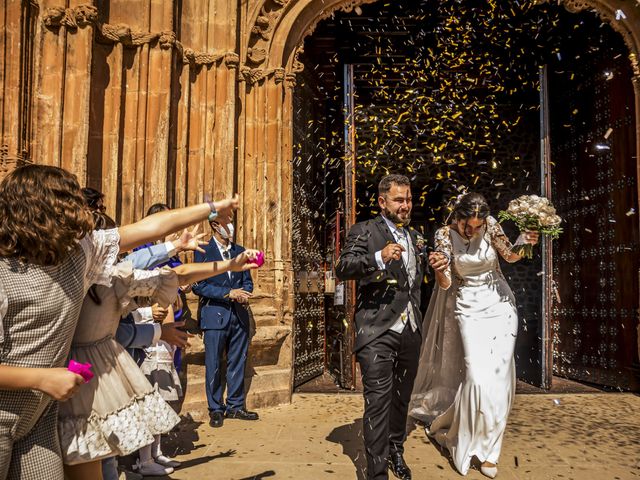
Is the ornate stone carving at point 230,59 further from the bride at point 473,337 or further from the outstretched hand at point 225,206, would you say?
the outstretched hand at point 225,206

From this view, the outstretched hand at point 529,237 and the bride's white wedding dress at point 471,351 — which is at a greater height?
the outstretched hand at point 529,237

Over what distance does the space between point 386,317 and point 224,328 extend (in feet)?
7.32

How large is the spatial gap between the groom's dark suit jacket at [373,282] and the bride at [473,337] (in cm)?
40

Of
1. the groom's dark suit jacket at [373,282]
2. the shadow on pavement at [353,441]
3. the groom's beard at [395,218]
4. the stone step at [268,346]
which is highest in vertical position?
the groom's beard at [395,218]

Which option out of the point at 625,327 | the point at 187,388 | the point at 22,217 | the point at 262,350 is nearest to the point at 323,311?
the point at 262,350

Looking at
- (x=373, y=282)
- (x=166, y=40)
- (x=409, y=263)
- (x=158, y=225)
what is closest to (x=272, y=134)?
(x=166, y=40)

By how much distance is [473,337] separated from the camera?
4.36m

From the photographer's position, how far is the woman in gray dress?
69.5 inches

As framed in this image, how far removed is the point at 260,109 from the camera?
666cm

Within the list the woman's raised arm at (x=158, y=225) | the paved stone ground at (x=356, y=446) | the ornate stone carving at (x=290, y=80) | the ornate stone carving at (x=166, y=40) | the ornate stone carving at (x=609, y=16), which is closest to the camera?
the woman's raised arm at (x=158, y=225)

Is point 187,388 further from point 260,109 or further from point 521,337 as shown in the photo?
point 521,337

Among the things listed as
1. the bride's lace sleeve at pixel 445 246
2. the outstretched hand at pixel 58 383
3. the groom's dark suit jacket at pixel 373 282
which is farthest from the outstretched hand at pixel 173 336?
the bride's lace sleeve at pixel 445 246

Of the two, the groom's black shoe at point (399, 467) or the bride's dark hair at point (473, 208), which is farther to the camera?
the bride's dark hair at point (473, 208)

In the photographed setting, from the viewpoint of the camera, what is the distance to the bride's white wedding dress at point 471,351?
413 cm
